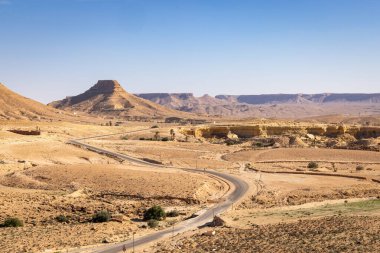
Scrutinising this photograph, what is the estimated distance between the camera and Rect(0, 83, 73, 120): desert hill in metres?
121

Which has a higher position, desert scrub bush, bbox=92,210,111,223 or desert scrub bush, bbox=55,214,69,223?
desert scrub bush, bbox=92,210,111,223

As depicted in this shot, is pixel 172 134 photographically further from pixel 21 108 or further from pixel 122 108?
pixel 122 108

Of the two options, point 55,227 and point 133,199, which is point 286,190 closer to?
point 133,199

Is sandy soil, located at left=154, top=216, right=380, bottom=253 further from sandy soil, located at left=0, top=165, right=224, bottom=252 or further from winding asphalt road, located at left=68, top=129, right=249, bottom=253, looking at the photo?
sandy soil, located at left=0, top=165, right=224, bottom=252

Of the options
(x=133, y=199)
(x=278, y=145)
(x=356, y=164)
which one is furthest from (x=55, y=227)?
(x=278, y=145)

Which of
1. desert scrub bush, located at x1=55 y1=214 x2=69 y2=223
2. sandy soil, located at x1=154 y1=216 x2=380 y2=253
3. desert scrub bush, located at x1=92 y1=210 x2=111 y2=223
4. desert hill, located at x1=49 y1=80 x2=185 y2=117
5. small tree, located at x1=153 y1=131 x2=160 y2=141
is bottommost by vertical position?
desert scrub bush, located at x1=55 y1=214 x2=69 y2=223

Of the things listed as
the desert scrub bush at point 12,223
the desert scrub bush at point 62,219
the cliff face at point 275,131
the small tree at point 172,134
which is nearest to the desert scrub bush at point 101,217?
the desert scrub bush at point 62,219

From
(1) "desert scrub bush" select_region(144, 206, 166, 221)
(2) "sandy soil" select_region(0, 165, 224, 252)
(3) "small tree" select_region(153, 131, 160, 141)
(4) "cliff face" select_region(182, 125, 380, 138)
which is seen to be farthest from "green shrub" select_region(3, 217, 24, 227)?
(4) "cliff face" select_region(182, 125, 380, 138)

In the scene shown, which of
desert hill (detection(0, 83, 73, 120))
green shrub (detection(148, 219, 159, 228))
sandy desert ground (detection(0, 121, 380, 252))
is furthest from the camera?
desert hill (detection(0, 83, 73, 120))

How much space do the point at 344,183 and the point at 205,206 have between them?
16.2 metres

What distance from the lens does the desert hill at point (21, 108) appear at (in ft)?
396

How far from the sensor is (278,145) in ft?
254

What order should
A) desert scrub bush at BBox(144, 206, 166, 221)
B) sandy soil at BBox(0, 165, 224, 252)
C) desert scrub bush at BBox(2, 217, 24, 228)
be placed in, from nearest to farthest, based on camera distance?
sandy soil at BBox(0, 165, 224, 252) → desert scrub bush at BBox(2, 217, 24, 228) → desert scrub bush at BBox(144, 206, 166, 221)

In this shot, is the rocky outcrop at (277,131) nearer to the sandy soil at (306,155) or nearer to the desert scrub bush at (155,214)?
the sandy soil at (306,155)
